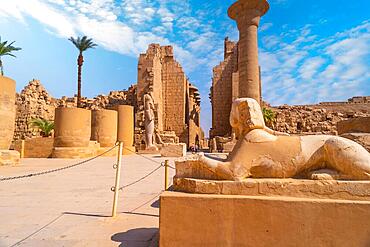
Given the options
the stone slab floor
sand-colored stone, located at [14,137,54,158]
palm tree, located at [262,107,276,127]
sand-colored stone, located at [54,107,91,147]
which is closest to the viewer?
the stone slab floor

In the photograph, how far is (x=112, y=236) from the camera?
276 centimetres

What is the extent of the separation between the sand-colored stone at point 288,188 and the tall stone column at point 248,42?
35.9 feet

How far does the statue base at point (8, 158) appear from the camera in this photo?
29.5 ft

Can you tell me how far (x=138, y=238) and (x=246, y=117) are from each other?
5.55 ft

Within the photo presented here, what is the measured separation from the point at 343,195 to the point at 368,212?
0.60ft

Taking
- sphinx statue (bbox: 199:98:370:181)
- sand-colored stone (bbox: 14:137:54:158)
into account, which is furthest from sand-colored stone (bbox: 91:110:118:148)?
sphinx statue (bbox: 199:98:370:181)

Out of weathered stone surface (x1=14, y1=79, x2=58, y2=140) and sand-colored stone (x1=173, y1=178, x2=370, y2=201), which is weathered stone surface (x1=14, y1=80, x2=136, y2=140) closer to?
weathered stone surface (x1=14, y1=79, x2=58, y2=140)

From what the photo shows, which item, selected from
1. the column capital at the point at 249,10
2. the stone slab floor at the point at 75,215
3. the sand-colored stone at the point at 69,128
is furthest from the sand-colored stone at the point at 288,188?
the sand-colored stone at the point at 69,128

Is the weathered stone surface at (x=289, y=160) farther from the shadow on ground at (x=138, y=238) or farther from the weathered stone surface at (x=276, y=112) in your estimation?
the weathered stone surface at (x=276, y=112)

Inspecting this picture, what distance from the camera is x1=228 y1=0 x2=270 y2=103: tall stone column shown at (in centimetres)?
1201

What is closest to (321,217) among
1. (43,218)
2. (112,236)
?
(112,236)

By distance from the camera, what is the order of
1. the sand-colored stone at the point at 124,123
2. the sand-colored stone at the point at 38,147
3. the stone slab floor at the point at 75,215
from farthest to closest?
1. the sand-colored stone at the point at 124,123
2. the sand-colored stone at the point at 38,147
3. the stone slab floor at the point at 75,215

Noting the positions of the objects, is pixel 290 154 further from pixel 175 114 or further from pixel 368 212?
pixel 175 114

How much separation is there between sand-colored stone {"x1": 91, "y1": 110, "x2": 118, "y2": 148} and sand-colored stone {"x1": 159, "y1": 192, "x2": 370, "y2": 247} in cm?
1442
